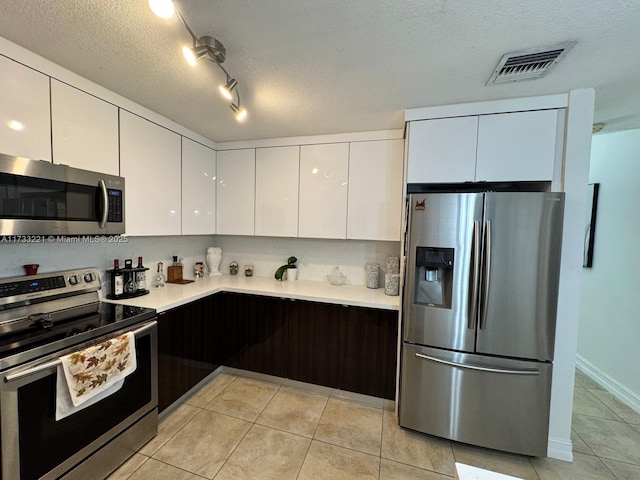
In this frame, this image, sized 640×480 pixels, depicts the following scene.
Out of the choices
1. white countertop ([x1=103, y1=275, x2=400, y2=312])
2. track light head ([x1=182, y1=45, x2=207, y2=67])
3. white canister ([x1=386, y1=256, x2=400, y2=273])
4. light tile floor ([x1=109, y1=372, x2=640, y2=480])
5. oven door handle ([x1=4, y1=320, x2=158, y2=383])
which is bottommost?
light tile floor ([x1=109, y1=372, x2=640, y2=480])

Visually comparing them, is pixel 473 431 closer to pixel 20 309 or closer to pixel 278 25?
pixel 278 25

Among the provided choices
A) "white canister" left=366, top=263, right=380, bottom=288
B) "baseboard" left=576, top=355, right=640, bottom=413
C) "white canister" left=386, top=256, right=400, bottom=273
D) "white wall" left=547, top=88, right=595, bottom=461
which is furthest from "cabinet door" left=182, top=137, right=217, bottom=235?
"baseboard" left=576, top=355, right=640, bottom=413

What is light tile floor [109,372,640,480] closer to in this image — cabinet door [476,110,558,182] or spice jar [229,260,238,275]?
spice jar [229,260,238,275]

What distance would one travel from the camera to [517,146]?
1.79m

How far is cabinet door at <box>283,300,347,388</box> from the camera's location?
223cm

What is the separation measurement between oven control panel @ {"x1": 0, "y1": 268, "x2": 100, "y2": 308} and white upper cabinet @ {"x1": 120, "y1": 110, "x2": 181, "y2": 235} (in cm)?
40

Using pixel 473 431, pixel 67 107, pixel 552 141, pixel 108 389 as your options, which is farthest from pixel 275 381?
pixel 552 141

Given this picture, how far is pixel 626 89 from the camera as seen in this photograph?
165cm

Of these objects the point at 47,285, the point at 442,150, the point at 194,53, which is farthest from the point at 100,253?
the point at 442,150

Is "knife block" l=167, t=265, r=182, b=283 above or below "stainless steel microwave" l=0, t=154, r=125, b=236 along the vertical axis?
below

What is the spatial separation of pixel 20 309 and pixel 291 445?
5.88 ft

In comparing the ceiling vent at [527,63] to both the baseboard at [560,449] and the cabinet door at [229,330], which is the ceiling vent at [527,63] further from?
the cabinet door at [229,330]

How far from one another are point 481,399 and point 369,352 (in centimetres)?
78

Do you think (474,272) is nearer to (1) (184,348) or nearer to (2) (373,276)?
(2) (373,276)
